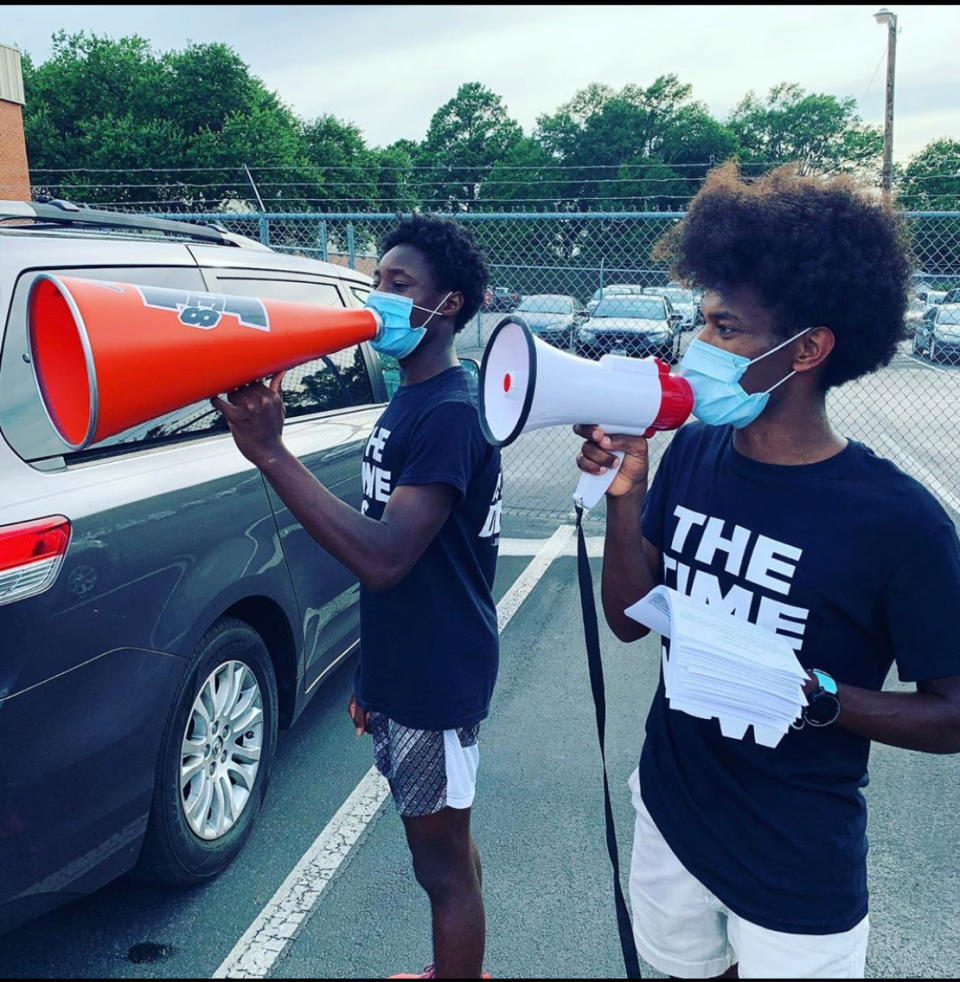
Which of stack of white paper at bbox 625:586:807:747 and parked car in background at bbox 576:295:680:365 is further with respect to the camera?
parked car in background at bbox 576:295:680:365

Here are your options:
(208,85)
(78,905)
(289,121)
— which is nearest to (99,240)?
(78,905)

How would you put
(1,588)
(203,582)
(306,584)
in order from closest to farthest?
1. (1,588)
2. (203,582)
3. (306,584)

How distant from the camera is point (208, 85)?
34.1 metres

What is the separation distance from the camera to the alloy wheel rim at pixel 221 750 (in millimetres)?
2471

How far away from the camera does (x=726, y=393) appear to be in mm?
1481

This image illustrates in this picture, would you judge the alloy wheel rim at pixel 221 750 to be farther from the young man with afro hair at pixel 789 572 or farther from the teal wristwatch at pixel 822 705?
the teal wristwatch at pixel 822 705

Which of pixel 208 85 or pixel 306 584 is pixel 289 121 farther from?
pixel 306 584

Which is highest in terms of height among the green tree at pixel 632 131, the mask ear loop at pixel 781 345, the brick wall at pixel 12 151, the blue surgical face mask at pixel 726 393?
the green tree at pixel 632 131

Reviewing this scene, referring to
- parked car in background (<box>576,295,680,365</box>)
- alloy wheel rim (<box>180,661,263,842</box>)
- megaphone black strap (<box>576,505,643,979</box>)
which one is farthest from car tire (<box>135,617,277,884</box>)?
parked car in background (<box>576,295,680,365</box>)

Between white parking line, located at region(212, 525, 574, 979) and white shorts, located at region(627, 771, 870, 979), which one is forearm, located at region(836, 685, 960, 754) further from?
white parking line, located at region(212, 525, 574, 979)

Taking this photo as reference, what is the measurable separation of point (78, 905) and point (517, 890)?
130 centimetres

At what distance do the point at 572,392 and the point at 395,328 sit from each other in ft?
2.30

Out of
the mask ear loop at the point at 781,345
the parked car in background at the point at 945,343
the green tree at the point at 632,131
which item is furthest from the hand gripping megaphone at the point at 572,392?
the green tree at the point at 632,131

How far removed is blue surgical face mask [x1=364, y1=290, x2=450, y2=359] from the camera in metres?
1.94
